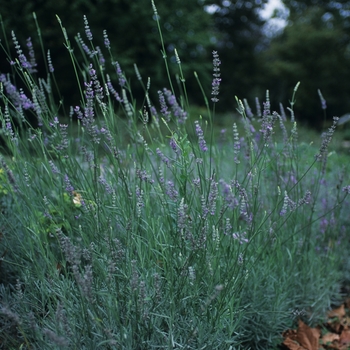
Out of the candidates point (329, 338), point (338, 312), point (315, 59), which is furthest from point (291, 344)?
point (315, 59)

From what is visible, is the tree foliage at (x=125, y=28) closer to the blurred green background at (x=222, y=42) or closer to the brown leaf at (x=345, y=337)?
the blurred green background at (x=222, y=42)

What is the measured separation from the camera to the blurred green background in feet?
43.3

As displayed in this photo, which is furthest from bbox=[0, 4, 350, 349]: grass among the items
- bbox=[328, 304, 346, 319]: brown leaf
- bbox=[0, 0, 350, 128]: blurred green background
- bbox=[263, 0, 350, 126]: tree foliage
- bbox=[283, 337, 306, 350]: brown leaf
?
bbox=[263, 0, 350, 126]: tree foliage

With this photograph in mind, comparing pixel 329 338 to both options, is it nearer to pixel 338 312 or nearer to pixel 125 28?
pixel 338 312

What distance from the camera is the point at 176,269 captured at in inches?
82.3

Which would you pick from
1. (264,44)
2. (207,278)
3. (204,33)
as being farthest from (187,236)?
(264,44)

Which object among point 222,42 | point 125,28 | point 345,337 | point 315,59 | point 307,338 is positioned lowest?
point 315,59

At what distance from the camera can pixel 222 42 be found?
1028 inches

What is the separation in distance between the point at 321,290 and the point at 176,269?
1408 millimetres

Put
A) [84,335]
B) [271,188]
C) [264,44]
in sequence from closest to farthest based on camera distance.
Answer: [84,335] → [271,188] → [264,44]

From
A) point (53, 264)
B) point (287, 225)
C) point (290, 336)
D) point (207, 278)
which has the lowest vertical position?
point (290, 336)

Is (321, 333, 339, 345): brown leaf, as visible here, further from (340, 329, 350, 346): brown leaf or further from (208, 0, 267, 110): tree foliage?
(208, 0, 267, 110): tree foliage

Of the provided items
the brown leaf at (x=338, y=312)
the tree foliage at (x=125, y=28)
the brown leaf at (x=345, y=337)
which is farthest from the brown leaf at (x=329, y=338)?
the tree foliage at (x=125, y=28)

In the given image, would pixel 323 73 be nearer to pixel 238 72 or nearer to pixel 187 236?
pixel 238 72
